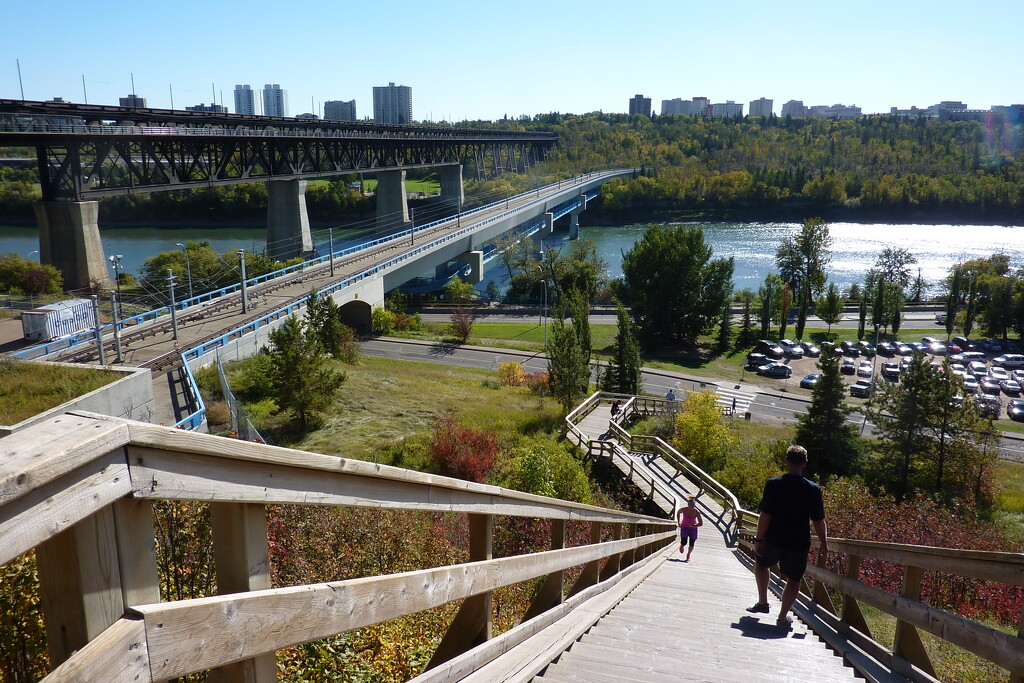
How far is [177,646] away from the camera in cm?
133

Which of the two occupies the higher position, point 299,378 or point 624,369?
Result: point 299,378

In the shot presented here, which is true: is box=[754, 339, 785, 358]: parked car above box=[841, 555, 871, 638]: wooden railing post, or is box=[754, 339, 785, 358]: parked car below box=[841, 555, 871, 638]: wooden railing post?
below

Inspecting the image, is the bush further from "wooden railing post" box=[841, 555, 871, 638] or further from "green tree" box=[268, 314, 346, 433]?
"wooden railing post" box=[841, 555, 871, 638]

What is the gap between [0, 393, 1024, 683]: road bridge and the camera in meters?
1.22

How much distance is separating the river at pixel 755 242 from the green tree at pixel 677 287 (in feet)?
55.9

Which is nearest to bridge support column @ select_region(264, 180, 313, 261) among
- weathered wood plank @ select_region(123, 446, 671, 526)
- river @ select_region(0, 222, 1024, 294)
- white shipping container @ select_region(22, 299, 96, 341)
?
river @ select_region(0, 222, 1024, 294)

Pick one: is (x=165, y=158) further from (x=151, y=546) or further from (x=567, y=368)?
(x=151, y=546)

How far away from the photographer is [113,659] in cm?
121

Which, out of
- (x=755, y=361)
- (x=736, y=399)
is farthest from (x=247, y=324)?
(x=755, y=361)

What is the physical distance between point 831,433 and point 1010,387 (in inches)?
1075

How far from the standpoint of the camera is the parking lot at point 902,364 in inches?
1791

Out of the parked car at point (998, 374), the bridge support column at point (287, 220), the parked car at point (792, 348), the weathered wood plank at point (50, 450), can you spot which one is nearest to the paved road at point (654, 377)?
the parked car at point (792, 348)

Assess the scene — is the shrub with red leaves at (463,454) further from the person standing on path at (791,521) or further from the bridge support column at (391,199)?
the bridge support column at (391,199)

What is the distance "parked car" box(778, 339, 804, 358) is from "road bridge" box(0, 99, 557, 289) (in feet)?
122
